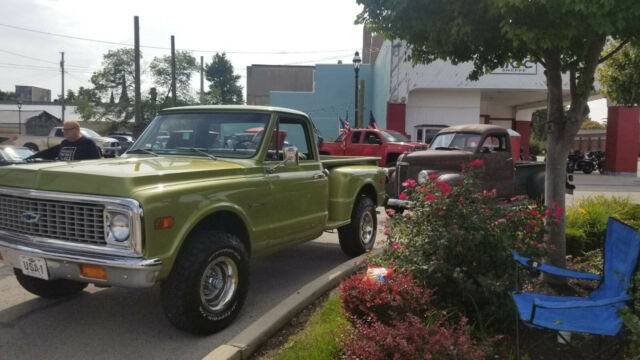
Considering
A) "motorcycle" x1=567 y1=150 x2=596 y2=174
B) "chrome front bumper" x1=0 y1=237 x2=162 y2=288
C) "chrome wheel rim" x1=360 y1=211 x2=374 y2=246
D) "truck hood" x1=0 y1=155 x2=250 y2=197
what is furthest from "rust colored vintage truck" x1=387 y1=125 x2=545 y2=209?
"motorcycle" x1=567 y1=150 x2=596 y2=174

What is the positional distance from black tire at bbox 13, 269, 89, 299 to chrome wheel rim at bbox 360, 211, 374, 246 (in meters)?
3.46

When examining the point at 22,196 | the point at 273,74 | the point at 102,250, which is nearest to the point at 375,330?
the point at 102,250

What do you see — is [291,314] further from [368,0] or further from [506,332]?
[368,0]

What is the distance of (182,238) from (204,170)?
70cm

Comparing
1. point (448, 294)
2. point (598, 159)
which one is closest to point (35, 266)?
point (448, 294)

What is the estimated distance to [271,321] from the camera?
3805 millimetres

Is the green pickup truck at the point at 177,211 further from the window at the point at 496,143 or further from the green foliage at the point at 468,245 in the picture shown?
the window at the point at 496,143

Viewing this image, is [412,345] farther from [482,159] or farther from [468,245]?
[482,159]

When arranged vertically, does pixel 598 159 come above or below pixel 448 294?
above

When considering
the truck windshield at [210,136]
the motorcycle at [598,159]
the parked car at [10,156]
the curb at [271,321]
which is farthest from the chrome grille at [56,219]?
the motorcycle at [598,159]

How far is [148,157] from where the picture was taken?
4703mm

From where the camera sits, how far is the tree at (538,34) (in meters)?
3.31

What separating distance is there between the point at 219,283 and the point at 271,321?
550 mm

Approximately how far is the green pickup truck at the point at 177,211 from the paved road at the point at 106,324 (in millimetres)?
175
